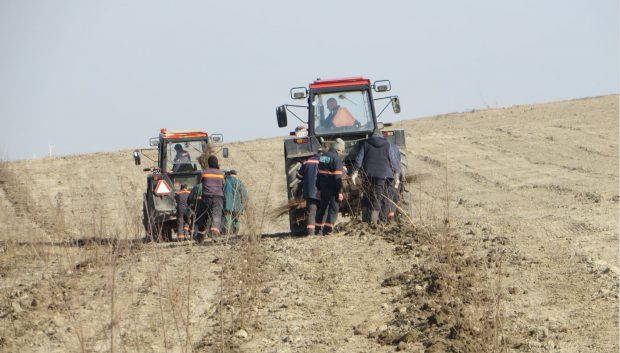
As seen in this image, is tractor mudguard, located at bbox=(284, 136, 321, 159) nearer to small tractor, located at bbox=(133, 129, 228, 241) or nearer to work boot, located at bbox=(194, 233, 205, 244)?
work boot, located at bbox=(194, 233, 205, 244)

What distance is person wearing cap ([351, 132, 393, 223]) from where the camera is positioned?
1313 cm

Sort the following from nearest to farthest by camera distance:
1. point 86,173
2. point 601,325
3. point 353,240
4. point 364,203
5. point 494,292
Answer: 1. point 601,325
2. point 494,292
3. point 353,240
4. point 364,203
5. point 86,173

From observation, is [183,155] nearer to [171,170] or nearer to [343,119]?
[171,170]

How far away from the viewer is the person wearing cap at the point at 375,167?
13133 mm

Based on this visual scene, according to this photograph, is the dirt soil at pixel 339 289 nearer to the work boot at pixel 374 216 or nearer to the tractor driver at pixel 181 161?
the work boot at pixel 374 216

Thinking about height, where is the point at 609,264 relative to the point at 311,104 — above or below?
below

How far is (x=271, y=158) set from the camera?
100ft

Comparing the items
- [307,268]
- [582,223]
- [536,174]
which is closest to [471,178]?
[536,174]

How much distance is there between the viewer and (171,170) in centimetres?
1786

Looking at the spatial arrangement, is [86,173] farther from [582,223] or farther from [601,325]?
[601,325]

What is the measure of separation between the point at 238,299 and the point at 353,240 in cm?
353

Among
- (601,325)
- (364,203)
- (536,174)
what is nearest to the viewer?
(601,325)

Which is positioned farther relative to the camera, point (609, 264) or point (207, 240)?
point (207, 240)

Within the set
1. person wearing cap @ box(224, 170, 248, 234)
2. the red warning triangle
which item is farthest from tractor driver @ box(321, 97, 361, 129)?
the red warning triangle
